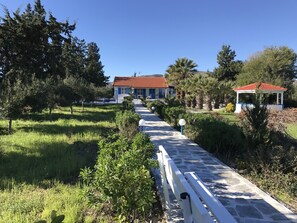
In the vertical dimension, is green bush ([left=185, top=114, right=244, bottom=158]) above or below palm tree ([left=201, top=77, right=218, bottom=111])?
below

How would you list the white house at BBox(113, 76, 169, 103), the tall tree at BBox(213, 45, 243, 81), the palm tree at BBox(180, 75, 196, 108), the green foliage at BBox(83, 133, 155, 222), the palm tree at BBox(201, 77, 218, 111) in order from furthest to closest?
1. the white house at BBox(113, 76, 169, 103)
2. the tall tree at BBox(213, 45, 243, 81)
3. the palm tree at BBox(180, 75, 196, 108)
4. the palm tree at BBox(201, 77, 218, 111)
5. the green foliage at BBox(83, 133, 155, 222)

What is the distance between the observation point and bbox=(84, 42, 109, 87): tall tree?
5206 cm

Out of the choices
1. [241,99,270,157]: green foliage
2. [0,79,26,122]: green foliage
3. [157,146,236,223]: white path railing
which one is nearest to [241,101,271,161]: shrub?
[241,99,270,157]: green foliage

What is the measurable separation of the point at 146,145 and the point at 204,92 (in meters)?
25.0

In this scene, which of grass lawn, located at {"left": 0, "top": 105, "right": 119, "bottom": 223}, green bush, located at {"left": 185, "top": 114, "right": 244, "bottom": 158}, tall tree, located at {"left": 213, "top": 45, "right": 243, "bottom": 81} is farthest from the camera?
tall tree, located at {"left": 213, "top": 45, "right": 243, "bottom": 81}

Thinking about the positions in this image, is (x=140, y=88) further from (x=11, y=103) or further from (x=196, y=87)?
(x=11, y=103)

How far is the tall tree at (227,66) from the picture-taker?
50.5m

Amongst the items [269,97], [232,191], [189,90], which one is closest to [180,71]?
[189,90]

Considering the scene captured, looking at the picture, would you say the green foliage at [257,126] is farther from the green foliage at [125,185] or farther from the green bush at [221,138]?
the green foliage at [125,185]

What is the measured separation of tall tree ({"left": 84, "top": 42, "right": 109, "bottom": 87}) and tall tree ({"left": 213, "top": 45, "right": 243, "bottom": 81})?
71.2 ft

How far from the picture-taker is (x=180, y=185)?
353 cm

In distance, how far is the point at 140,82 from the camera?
58.2 meters

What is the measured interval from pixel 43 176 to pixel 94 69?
48.2 metres

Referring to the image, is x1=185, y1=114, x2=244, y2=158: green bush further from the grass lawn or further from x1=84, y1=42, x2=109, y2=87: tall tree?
x1=84, y1=42, x2=109, y2=87: tall tree
